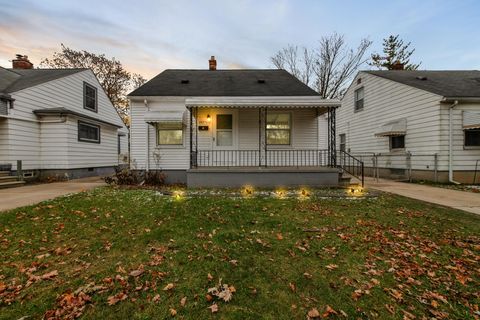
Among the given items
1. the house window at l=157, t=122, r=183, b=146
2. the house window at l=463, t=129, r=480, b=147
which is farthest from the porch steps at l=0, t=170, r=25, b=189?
the house window at l=463, t=129, r=480, b=147

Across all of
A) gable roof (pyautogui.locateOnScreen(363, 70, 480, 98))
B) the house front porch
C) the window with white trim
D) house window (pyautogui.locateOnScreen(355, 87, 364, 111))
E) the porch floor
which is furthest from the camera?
house window (pyautogui.locateOnScreen(355, 87, 364, 111))

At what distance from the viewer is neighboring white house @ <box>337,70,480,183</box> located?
1006 cm

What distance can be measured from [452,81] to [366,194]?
10.2m

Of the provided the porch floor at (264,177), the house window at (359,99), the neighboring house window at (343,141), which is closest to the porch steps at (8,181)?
the porch floor at (264,177)

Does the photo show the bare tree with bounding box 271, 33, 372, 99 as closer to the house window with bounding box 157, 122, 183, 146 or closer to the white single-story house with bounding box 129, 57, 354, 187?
the white single-story house with bounding box 129, 57, 354, 187

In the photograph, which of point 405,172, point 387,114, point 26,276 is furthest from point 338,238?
point 387,114

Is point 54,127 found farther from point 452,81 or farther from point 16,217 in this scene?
point 452,81

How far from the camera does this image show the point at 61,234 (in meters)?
4.09

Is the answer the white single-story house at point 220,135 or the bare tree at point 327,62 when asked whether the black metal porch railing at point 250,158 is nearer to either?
the white single-story house at point 220,135

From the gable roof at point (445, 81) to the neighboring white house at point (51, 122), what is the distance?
17743 millimetres

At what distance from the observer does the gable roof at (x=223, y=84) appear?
36.2 ft

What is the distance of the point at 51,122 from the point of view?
1146 centimetres

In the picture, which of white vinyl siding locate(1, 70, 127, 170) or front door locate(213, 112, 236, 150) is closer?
white vinyl siding locate(1, 70, 127, 170)

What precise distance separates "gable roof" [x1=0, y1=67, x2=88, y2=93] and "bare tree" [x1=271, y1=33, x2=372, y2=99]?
20.3 m
